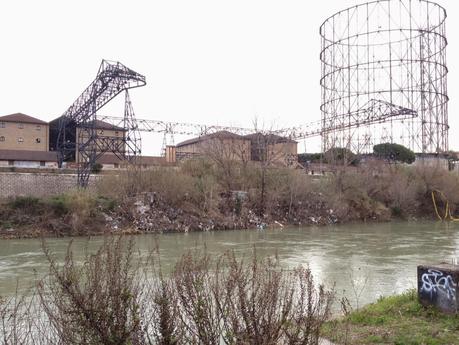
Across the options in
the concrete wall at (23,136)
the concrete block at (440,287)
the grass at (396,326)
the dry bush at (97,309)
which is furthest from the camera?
the concrete wall at (23,136)

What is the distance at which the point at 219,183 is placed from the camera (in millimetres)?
33719

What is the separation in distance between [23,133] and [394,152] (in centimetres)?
3955

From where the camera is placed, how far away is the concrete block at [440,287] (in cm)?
618

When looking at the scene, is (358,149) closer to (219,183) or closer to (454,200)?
(454,200)

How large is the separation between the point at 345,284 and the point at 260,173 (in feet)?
78.6

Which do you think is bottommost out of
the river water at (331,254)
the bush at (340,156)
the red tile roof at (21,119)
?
the river water at (331,254)

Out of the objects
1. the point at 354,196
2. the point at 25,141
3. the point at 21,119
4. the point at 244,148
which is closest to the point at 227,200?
the point at 244,148

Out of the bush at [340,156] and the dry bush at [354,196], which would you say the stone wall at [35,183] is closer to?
the dry bush at [354,196]

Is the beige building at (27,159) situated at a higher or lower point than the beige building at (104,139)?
lower

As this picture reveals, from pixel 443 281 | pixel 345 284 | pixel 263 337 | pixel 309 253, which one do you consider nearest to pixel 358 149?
pixel 309 253

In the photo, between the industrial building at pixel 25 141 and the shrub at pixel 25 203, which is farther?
the industrial building at pixel 25 141

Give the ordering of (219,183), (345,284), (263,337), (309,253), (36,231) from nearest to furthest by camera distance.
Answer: (263,337)
(345,284)
(309,253)
(36,231)
(219,183)

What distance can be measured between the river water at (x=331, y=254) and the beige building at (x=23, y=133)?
29.8m

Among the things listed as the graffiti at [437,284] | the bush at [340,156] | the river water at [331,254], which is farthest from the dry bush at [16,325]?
the bush at [340,156]
